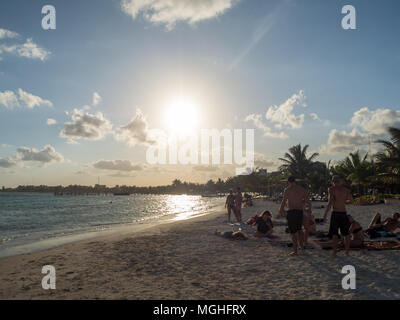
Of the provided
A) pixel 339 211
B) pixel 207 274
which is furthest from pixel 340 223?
pixel 207 274

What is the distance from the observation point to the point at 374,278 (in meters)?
5.22

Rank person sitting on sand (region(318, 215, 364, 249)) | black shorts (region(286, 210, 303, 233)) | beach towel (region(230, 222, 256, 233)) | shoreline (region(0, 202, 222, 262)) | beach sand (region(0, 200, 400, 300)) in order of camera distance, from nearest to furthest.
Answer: beach sand (region(0, 200, 400, 300)) < black shorts (region(286, 210, 303, 233)) < person sitting on sand (region(318, 215, 364, 249)) < shoreline (region(0, 202, 222, 262)) < beach towel (region(230, 222, 256, 233))

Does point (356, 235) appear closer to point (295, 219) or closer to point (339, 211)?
point (339, 211)

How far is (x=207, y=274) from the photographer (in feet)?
19.8

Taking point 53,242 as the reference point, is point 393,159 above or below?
above

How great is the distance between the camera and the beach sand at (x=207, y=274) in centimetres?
482

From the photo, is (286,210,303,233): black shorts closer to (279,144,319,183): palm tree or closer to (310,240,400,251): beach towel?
(310,240,400,251): beach towel

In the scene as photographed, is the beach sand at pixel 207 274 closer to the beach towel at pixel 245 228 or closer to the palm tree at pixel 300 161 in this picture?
the beach towel at pixel 245 228

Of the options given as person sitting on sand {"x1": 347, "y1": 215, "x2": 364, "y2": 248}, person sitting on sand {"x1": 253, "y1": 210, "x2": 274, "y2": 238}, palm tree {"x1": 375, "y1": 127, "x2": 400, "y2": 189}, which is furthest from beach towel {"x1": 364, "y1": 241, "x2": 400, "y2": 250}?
palm tree {"x1": 375, "y1": 127, "x2": 400, "y2": 189}

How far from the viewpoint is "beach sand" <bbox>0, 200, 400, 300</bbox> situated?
4824 mm

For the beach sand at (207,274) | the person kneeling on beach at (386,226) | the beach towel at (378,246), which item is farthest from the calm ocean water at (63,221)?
the person kneeling on beach at (386,226)

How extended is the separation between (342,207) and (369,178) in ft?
106
